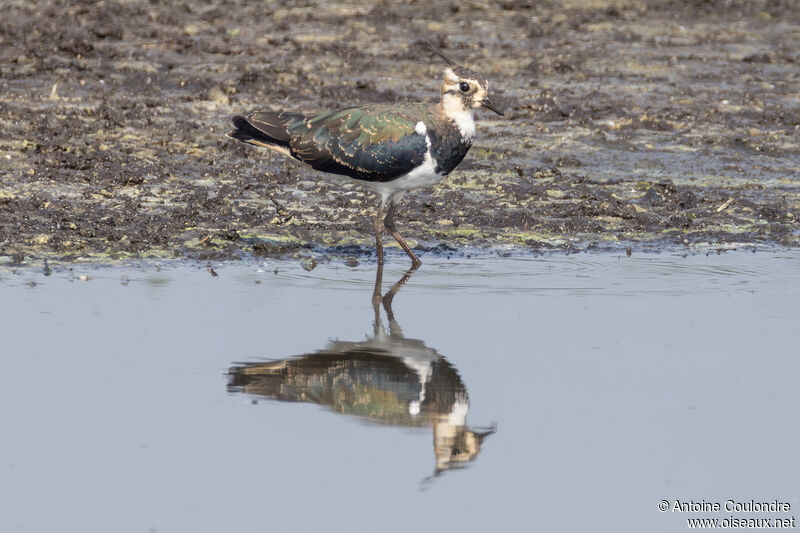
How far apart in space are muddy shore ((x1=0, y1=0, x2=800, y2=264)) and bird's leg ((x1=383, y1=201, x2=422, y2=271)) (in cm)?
33

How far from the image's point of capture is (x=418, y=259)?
32.6 ft

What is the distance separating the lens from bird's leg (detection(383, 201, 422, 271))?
32.5ft

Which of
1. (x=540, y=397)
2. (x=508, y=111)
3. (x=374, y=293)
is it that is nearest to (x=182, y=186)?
(x=374, y=293)

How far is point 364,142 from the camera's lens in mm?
9617

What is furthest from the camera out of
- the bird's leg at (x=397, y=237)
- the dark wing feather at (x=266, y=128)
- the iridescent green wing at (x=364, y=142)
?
the dark wing feather at (x=266, y=128)

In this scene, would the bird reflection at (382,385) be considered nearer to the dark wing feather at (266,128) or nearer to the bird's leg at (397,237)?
the bird's leg at (397,237)

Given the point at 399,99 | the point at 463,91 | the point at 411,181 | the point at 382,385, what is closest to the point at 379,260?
the point at 411,181

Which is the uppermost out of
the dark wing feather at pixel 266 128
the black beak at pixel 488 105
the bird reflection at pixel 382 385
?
the black beak at pixel 488 105

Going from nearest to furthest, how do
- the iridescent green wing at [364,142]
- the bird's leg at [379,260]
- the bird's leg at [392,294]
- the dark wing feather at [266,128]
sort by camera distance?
the bird's leg at [392,294]
the bird's leg at [379,260]
the iridescent green wing at [364,142]
the dark wing feather at [266,128]

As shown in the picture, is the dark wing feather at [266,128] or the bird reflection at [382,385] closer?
the bird reflection at [382,385]

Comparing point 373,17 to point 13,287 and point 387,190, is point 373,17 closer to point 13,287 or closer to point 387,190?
point 387,190

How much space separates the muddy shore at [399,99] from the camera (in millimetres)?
10852

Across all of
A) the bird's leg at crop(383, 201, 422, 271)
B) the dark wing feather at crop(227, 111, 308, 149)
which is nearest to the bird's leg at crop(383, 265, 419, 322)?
the bird's leg at crop(383, 201, 422, 271)

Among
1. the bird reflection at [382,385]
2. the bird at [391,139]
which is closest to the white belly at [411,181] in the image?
the bird at [391,139]
